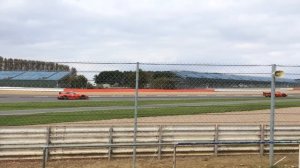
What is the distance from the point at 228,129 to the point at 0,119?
45.0 feet

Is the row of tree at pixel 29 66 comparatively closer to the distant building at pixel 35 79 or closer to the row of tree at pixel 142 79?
the distant building at pixel 35 79

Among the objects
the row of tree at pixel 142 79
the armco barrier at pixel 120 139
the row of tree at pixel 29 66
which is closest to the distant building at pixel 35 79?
the row of tree at pixel 29 66

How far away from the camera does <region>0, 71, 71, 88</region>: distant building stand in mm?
11859

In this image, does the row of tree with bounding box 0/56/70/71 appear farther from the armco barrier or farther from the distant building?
the armco barrier

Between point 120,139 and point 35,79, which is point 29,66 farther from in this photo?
point 120,139

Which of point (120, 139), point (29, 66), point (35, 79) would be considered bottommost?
point (120, 139)

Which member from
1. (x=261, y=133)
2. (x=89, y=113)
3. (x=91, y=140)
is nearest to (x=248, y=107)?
(x=89, y=113)

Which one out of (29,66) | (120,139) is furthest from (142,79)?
(29,66)

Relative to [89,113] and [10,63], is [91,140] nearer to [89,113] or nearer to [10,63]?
[10,63]

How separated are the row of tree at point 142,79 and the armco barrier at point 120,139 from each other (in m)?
1.56

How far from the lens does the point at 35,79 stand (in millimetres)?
11852

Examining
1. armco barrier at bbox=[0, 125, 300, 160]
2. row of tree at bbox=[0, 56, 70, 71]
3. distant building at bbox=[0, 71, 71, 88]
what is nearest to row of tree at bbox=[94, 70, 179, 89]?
distant building at bbox=[0, 71, 71, 88]

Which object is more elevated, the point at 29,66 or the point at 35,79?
the point at 29,66

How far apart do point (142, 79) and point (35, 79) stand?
297 centimetres
